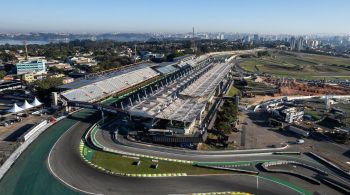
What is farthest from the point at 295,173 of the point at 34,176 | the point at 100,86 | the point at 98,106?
the point at 100,86

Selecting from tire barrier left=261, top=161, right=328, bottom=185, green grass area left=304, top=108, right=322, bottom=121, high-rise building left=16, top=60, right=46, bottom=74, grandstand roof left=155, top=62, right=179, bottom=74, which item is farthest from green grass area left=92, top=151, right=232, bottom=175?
high-rise building left=16, top=60, right=46, bottom=74

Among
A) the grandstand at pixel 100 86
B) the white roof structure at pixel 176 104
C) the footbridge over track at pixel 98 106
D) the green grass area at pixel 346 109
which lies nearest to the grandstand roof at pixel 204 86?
the white roof structure at pixel 176 104

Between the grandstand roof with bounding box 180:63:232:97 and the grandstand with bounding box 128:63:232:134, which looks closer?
the grandstand with bounding box 128:63:232:134

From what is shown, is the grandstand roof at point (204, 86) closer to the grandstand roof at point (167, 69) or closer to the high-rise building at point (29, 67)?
the grandstand roof at point (167, 69)

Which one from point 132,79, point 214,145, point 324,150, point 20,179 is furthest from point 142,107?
point 132,79

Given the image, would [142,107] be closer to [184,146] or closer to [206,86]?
[184,146]

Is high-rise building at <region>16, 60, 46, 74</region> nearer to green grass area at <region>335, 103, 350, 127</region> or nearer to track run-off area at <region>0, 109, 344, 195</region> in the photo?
track run-off area at <region>0, 109, 344, 195</region>
